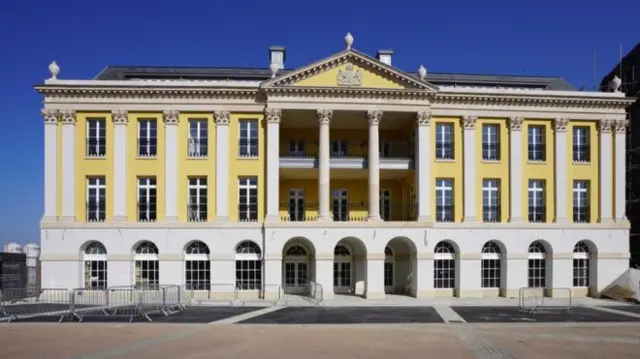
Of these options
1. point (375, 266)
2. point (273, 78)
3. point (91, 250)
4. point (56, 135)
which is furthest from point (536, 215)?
point (56, 135)

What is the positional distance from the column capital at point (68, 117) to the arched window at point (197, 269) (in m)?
10.5

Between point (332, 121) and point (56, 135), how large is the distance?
17362 mm

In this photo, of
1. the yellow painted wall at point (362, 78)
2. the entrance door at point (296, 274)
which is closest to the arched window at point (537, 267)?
the yellow painted wall at point (362, 78)

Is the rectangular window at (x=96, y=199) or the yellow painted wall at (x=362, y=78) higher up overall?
the yellow painted wall at (x=362, y=78)

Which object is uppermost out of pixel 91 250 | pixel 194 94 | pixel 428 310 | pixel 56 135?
pixel 194 94

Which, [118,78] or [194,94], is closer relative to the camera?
[194,94]

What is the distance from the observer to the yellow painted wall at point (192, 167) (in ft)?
121

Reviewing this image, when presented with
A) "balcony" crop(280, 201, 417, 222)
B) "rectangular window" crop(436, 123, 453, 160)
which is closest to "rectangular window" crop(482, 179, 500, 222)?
"rectangular window" crop(436, 123, 453, 160)

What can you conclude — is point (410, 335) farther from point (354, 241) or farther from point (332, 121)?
point (332, 121)

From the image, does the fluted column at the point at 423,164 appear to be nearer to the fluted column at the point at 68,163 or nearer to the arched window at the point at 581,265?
the arched window at the point at 581,265

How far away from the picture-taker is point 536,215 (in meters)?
38.6

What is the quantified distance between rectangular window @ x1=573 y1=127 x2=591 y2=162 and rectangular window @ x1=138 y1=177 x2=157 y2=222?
2734 cm

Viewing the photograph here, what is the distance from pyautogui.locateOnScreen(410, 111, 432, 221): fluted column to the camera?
121 ft

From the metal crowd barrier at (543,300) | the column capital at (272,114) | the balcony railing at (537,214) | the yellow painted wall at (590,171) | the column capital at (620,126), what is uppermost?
the column capital at (272,114)
